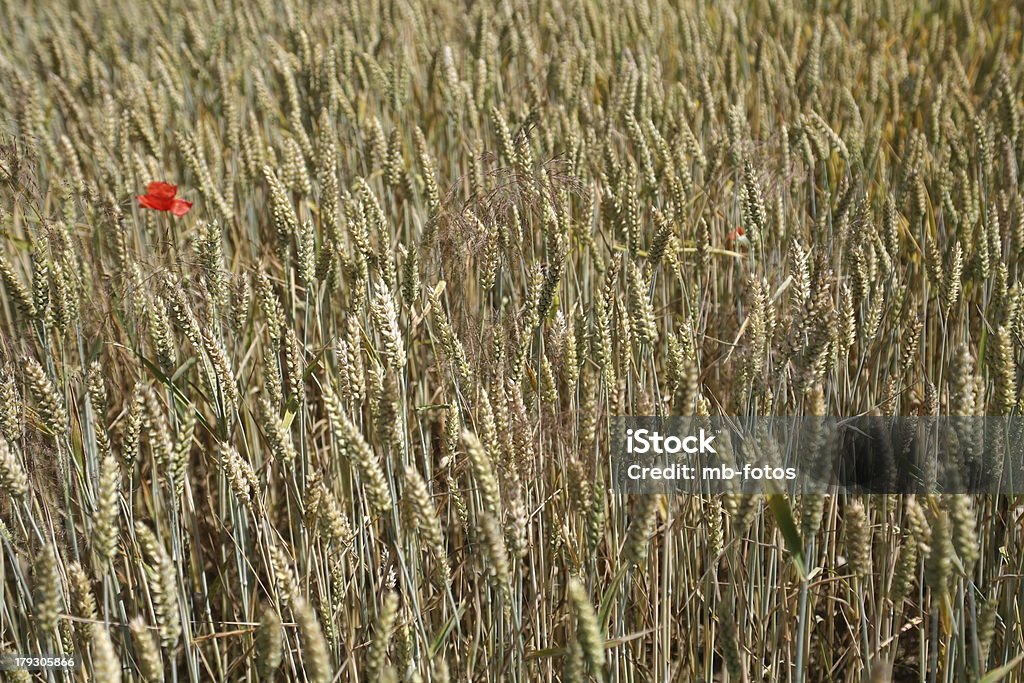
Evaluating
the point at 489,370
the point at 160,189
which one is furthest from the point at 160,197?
the point at 489,370

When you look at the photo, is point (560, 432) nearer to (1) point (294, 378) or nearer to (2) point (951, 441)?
(1) point (294, 378)

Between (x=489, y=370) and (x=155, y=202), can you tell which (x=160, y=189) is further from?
(x=489, y=370)

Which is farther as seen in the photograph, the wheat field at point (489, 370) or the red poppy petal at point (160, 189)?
the red poppy petal at point (160, 189)

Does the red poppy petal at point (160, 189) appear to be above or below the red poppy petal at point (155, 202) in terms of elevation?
above

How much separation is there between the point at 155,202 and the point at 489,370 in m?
0.72

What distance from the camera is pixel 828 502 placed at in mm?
1234

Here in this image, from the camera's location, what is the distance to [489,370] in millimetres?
1198

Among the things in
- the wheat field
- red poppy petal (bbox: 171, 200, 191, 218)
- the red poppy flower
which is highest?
the red poppy flower

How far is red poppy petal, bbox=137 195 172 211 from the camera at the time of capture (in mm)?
1589

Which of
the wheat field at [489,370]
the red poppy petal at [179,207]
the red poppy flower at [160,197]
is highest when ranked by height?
the red poppy flower at [160,197]

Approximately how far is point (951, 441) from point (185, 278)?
931mm

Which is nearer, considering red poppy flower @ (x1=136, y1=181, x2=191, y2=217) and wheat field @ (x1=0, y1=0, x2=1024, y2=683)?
wheat field @ (x1=0, y1=0, x2=1024, y2=683)

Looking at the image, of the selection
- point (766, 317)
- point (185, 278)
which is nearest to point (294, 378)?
point (185, 278)

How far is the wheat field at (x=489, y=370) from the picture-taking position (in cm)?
94
